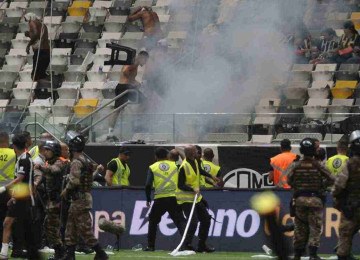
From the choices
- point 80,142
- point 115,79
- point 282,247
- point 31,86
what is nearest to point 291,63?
point 115,79

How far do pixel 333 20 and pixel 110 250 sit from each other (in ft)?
29.5

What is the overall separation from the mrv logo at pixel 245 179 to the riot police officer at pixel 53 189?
5.92m

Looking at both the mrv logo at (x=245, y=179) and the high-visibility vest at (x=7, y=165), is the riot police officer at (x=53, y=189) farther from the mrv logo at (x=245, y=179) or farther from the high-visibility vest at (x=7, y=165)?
the mrv logo at (x=245, y=179)

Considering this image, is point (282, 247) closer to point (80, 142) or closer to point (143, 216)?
point (80, 142)

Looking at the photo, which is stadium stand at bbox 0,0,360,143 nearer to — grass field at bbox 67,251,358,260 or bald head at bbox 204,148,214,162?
bald head at bbox 204,148,214,162

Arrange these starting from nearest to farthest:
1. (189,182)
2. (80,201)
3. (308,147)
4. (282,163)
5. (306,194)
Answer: (308,147) → (306,194) → (80,201) → (282,163) → (189,182)

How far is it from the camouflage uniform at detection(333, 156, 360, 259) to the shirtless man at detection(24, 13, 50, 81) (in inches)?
566

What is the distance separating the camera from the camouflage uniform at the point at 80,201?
15.7 meters

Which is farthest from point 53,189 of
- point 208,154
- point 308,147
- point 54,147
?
point 208,154

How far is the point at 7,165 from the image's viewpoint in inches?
694

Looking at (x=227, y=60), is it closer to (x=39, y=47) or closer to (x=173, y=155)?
(x=39, y=47)

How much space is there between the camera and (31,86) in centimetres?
2788

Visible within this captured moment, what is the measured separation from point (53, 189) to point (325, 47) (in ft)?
34.1

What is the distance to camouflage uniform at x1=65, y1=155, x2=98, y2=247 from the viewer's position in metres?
15.7
